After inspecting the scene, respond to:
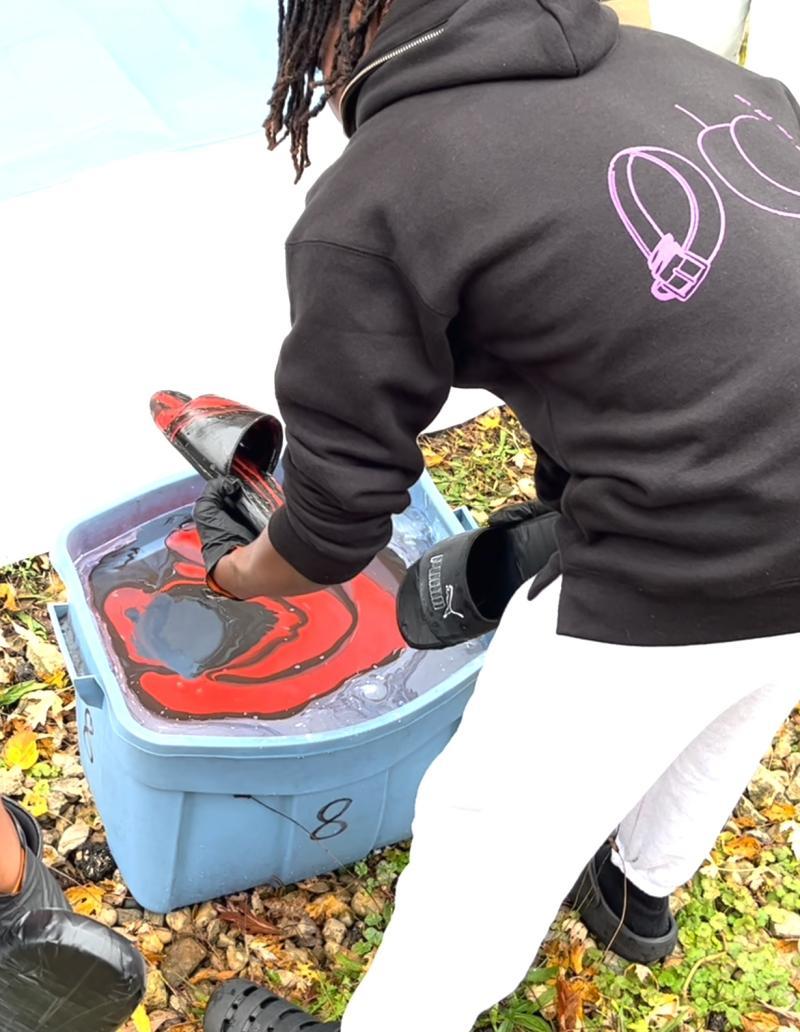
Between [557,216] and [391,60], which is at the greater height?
[391,60]

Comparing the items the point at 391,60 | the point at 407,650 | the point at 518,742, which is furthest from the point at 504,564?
the point at 391,60

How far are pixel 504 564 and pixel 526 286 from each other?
55cm

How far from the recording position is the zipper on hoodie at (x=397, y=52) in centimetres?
100

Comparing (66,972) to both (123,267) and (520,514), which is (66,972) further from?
(123,267)

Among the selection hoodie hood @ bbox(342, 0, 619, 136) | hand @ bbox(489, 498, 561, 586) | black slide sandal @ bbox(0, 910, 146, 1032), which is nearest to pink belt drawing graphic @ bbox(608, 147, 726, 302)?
hoodie hood @ bbox(342, 0, 619, 136)

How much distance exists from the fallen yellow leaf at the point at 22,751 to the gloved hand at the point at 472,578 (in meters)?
0.86

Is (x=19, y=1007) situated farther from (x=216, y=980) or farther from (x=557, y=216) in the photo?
(x=557, y=216)

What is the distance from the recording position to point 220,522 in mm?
1724

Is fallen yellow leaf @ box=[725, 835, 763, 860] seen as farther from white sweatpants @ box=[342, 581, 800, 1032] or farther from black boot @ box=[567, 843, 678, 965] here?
white sweatpants @ box=[342, 581, 800, 1032]

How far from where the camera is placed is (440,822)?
127 centimetres

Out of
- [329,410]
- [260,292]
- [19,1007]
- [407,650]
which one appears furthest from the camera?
[260,292]

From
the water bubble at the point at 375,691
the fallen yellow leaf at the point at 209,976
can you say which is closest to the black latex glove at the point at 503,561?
the water bubble at the point at 375,691

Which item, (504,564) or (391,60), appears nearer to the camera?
(391,60)

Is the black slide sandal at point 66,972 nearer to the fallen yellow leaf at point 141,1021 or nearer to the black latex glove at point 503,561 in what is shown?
the fallen yellow leaf at point 141,1021
